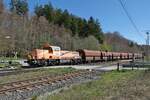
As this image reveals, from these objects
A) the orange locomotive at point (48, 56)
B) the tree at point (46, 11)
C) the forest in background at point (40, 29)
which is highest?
the tree at point (46, 11)

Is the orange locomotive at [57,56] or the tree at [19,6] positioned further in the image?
the tree at [19,6]

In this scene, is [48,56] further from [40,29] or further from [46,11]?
[46,11]

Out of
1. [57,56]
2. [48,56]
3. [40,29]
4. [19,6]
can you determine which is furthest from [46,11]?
[48,56]

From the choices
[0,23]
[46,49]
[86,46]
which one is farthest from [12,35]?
[86,46]

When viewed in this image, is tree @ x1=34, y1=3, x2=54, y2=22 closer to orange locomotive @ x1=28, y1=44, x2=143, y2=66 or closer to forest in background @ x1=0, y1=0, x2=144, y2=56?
forest in background @ x1=0, y1=0, x2=144, y2=56

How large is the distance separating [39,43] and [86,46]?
3399cm

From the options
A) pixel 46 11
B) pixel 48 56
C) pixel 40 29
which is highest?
pixel 46 11

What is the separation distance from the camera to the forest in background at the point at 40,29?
8972 cm

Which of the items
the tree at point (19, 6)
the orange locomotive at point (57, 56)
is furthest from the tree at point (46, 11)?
the orange locomotive at point (57, 56)

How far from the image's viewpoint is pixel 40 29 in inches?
4375

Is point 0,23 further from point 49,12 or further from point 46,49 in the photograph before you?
point 49,12

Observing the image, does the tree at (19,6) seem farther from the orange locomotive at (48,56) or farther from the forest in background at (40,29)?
the orange locomotive at (48,56)

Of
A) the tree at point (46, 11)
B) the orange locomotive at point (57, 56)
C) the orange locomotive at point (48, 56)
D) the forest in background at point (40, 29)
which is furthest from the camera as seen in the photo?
the tree at point (46, 11)

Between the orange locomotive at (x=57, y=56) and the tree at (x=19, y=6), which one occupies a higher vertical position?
the tree at (x=19, y=6)
